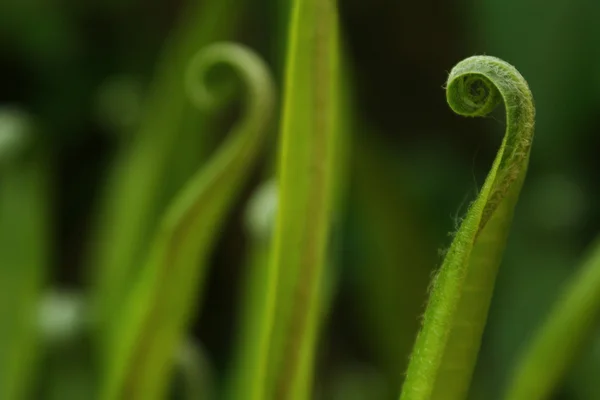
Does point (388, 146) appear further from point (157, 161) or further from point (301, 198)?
point (301, 198)

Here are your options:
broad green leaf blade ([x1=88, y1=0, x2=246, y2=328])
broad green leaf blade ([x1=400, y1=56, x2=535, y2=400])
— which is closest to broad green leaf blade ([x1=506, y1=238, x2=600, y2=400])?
broad green leaf blade ([x1=400, y1=56, x2=535, y2=400])

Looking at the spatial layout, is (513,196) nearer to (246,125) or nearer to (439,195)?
(246,125)

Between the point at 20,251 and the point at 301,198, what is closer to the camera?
the point at 301,198

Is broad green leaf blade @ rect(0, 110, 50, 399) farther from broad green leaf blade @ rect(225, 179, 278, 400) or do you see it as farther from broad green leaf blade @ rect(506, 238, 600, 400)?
broad green leaf blade @ rect(506, 238, 600, 400)

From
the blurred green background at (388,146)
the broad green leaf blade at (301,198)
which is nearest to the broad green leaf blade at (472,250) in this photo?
the broad green leaf blade at (301,198)

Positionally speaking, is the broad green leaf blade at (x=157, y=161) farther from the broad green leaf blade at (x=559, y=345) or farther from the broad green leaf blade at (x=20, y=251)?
the broad green leaf blade at (x=559, y=345)

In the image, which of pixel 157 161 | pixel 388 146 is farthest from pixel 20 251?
pixel 388 146
